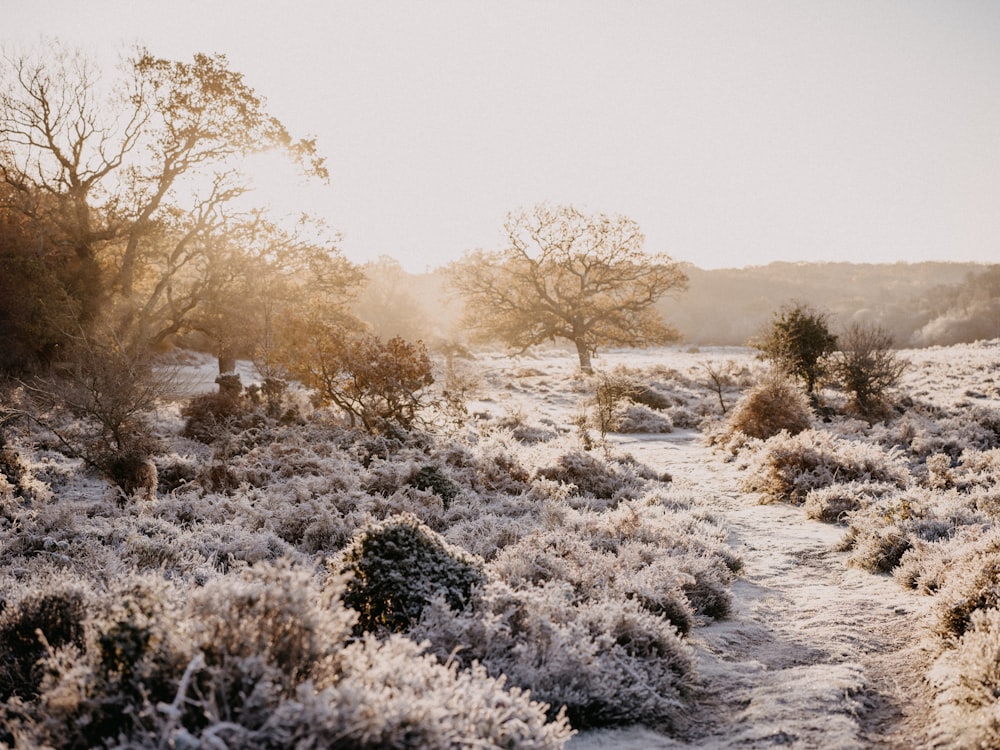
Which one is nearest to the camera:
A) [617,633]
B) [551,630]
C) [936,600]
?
[551,630]

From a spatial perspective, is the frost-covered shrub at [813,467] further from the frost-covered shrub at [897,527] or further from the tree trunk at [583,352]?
the tree trunk at [583,352]

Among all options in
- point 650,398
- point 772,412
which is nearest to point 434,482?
point 772,412

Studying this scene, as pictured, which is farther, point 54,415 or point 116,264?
point 116,264

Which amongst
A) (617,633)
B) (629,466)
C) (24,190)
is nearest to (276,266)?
(24,190)

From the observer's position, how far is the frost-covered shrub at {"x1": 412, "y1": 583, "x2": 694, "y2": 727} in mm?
4062

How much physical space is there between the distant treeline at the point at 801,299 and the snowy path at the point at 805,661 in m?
25.8

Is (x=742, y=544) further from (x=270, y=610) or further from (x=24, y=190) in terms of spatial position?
(x=24, y=190)

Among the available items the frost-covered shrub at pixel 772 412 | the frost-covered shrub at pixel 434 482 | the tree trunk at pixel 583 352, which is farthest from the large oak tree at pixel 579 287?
the frost-covered shrub at pixel 434 482

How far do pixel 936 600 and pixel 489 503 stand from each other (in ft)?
20.3

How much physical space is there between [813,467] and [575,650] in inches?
351

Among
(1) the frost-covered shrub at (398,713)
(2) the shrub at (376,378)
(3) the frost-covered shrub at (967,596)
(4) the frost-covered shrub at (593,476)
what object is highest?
(2) the shrub at (376,378)

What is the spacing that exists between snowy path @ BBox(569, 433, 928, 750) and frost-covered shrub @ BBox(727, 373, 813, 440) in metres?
6.92

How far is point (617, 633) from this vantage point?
4.80m

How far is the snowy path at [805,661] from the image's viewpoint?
385 cm
